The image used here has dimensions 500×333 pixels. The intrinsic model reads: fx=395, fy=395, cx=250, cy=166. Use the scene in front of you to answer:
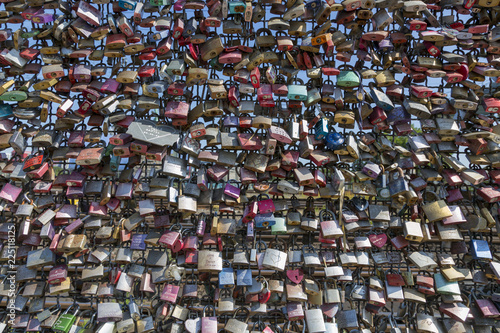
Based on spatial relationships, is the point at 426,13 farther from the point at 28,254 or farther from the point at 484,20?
the point at 28,254

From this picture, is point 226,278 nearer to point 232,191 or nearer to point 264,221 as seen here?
point 264,221

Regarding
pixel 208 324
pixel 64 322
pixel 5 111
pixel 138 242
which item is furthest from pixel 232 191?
pixel 5 111

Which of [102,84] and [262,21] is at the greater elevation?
[262,21]

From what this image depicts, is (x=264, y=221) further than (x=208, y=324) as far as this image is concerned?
Yes

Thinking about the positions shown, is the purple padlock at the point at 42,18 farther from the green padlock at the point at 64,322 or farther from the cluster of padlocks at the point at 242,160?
the green padlock at the point at 64,322

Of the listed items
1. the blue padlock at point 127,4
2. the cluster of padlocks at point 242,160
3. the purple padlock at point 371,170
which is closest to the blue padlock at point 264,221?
the cluster of padlocks at point 242,160

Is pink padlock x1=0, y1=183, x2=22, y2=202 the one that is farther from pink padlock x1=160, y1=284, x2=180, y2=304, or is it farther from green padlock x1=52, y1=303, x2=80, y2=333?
pink padlock x1=160, y1=284, x2=180, y2=304

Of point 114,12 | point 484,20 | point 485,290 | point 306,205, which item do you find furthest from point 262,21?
point 485,290
